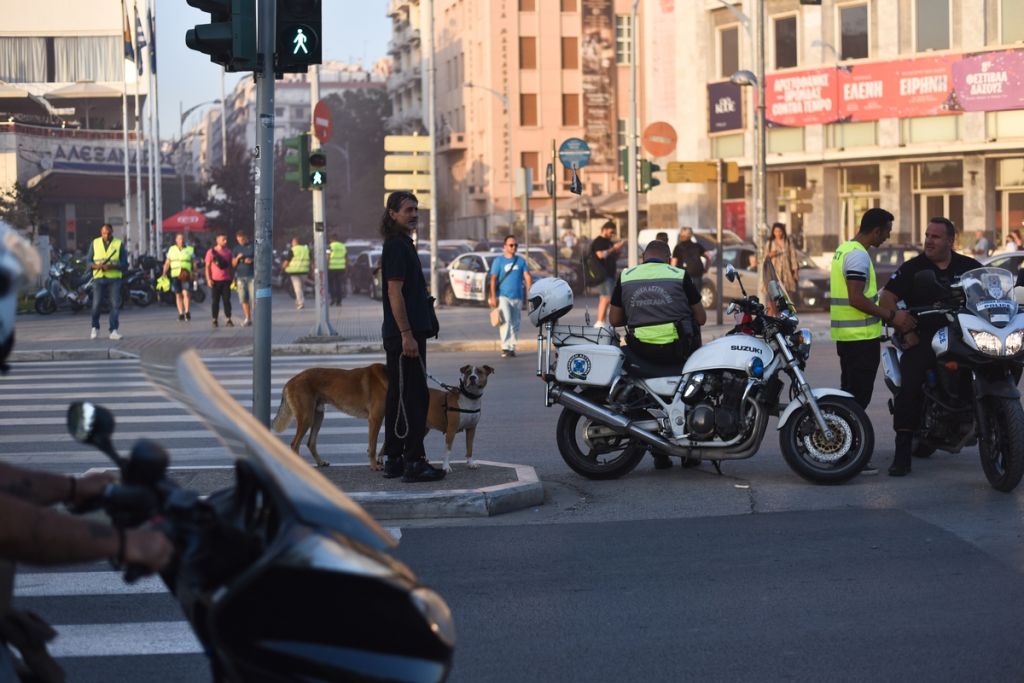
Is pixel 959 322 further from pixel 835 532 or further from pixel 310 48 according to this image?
pixel 310 48

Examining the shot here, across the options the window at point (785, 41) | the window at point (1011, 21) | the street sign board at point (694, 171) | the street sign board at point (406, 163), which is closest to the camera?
the street sign board at point (694, 171)

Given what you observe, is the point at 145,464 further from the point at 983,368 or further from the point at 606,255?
the point at 606,255

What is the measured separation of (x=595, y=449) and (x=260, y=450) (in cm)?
698

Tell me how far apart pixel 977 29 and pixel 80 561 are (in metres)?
41.6

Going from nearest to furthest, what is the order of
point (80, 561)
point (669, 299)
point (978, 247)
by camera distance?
point (80, 561), point (669, 299), point (978, 247)

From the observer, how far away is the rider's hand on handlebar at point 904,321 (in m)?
9.40

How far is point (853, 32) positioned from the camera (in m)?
44.0

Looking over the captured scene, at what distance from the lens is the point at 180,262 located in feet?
101

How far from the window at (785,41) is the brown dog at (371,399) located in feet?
126

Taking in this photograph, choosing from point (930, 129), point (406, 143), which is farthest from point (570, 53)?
point (406, 143)

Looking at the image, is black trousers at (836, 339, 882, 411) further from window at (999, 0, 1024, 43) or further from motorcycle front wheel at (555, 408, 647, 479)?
window at (999, 0, 1024, 43)

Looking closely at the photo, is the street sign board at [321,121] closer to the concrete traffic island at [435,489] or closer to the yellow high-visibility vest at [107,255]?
the yellow high-visibility vest at [107,255]

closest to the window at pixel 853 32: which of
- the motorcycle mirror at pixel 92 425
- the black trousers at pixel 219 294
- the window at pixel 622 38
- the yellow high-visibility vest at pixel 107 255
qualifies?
the black trousers at pixel 219 294

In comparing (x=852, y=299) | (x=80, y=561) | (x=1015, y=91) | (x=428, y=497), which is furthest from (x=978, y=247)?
(x=80, y=561)
